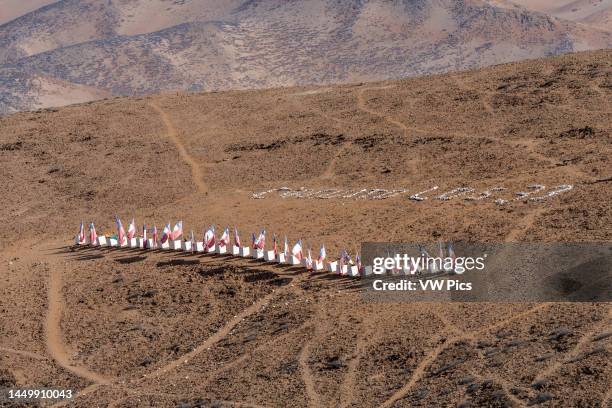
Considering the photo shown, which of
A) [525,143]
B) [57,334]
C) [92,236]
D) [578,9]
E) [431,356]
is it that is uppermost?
[578,9]

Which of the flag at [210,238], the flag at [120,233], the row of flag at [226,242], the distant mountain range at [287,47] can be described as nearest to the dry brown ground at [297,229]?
the flag at [210,238]

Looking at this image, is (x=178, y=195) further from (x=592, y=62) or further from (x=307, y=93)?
(x=592, y=62)

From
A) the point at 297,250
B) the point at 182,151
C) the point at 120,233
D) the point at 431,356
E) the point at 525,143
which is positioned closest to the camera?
the point at 431,356

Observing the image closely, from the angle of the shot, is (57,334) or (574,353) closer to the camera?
(574,353)

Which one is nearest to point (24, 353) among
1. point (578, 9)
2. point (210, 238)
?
point (210, 238)

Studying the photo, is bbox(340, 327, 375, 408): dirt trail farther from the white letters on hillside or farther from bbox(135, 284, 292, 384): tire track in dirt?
the white letters on hillside

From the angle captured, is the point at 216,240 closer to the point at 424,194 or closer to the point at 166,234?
the point at 166,234

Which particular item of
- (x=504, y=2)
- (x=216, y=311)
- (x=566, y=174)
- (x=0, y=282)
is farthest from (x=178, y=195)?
(x=504, y=2)

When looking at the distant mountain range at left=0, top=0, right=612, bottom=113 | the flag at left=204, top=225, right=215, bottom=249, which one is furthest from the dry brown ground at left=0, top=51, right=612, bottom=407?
the distant mountain range at left=0, top=0, right=612, bottom=113
